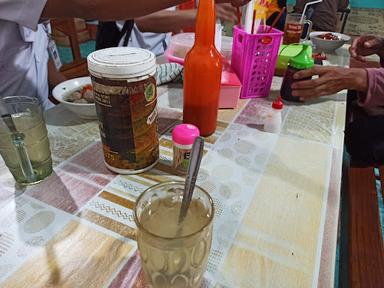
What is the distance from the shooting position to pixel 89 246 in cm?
41

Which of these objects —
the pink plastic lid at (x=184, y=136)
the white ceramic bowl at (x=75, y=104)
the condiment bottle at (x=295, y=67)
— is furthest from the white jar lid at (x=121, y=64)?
the condiment bottle at (x=295, y=67)

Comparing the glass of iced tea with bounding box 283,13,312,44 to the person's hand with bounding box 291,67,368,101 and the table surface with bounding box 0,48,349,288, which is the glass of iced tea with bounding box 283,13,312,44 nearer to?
the person's hand with bounding box 291,67,368,101

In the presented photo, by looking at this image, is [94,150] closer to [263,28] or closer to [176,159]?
[176,159]

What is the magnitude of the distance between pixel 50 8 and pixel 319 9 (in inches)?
99.2

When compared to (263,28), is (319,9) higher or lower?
lower

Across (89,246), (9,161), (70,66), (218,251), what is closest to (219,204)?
(218,251)

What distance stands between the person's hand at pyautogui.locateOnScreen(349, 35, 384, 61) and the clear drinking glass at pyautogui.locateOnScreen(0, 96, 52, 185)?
129 cm

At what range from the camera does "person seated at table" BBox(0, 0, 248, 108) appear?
71 cm

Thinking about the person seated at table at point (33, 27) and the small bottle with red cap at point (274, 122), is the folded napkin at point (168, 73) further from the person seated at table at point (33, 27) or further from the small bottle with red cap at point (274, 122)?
the small bottle with red cap at point (274, 122)

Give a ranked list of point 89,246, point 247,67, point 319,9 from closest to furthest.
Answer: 1. point 89,246
2. point 247,67
3. point 319,9

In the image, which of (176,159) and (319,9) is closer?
(176,159)

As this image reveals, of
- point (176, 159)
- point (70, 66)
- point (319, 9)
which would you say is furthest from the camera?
point (319, 9)

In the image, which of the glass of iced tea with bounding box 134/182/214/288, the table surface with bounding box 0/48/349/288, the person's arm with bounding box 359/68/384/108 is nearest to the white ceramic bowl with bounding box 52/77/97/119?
the table surface with bounding box 0/48/349/288

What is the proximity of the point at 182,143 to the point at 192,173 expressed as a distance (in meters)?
0.18
